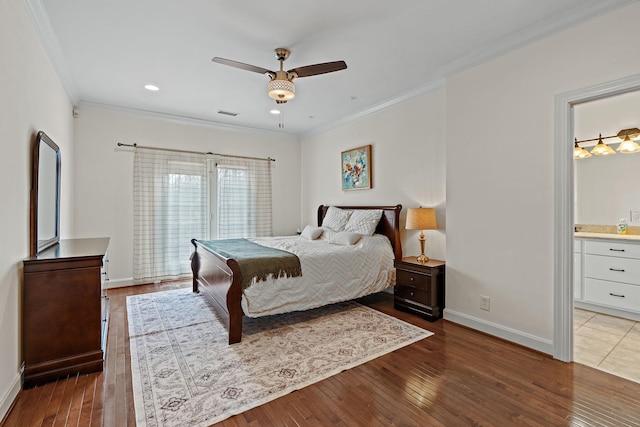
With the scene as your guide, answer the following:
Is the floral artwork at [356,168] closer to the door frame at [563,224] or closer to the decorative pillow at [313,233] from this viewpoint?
the decorative pillow at [313,233]

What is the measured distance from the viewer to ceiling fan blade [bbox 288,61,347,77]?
261 cm

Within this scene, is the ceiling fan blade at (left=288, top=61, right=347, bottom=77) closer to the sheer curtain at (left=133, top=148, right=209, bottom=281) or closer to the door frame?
the door frame

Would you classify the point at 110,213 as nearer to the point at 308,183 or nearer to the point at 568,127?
the point at 308,183

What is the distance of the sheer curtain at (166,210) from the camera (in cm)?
484

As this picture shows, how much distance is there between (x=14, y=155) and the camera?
6.67 feet

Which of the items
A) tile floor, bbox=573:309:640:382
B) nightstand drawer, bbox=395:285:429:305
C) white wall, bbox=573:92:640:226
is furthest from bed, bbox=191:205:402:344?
white wall, bbox=573:92:640:226

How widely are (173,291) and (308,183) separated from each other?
3.20 meters

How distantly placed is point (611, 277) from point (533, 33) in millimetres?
2859

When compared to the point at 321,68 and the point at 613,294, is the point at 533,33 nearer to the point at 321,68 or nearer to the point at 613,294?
the point at 321,68

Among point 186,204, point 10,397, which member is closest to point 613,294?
point 10,397

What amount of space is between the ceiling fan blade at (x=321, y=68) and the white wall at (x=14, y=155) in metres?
1.96

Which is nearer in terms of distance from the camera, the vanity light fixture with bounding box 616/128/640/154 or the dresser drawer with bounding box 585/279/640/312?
the dresser drawer with bounding box 585/279/640/312

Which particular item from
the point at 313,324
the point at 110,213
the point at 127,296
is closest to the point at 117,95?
the point at 110,213

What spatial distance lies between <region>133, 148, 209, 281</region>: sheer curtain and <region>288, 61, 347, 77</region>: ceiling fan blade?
10.5ft
